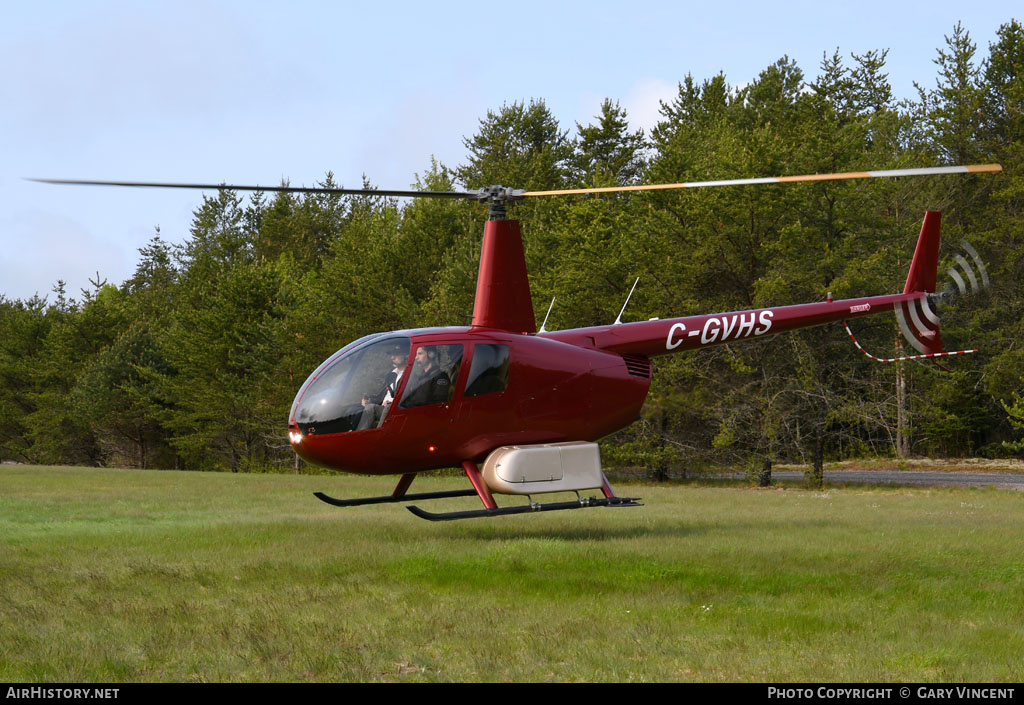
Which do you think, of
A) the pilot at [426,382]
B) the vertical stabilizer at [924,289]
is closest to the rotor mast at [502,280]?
the pilot at [426,382]

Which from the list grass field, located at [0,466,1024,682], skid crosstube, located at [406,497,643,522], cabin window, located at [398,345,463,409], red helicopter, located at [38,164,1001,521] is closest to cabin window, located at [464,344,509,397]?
red helicopter, located at [38,164,1001,521]

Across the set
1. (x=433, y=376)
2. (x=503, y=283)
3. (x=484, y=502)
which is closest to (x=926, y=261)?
(x=503, y=283)

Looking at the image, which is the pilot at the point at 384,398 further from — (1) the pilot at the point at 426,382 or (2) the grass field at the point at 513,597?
(2) the grass field at the point at 513,597

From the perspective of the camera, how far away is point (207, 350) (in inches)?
1925

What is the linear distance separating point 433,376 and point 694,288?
21.9m

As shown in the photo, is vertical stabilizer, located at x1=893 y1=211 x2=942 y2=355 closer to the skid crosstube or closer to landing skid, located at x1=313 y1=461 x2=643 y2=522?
landing skid, located at x1=313 y1=461 x2=643 y2=522

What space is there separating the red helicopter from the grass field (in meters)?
0.99

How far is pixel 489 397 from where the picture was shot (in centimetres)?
1291

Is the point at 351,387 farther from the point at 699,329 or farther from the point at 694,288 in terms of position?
the point at 694,288

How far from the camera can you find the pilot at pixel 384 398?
12.4 metres

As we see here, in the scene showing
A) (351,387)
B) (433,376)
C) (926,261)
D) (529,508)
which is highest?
(926,261)
